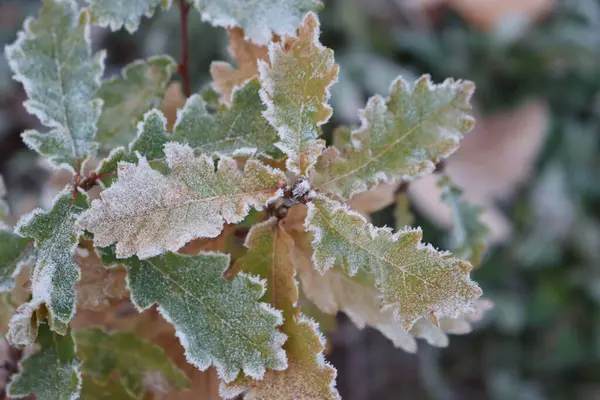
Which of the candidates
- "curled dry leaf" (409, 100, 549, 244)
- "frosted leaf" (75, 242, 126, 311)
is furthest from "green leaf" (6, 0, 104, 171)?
"curled dry leaf" (409, 100, 549, 244)

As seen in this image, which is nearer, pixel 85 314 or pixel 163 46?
pixel 85 314

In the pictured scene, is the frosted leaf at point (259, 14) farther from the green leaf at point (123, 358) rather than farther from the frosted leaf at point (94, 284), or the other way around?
the green leaf at point (123, 358)

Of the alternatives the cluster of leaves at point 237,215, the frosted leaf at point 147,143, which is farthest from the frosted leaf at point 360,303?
the frosted leaf at point 147,143

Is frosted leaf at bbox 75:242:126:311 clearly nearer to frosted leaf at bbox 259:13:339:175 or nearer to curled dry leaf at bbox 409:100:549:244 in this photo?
frosted leaf at bbox 259:13:339:175

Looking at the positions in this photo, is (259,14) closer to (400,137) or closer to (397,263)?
(400,137)

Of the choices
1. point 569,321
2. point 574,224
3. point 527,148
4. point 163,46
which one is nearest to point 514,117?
point 527,148

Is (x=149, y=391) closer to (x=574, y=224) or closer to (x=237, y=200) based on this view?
(x=237, y=200)

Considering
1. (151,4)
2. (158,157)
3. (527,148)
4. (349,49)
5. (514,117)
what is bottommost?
(158,157)
